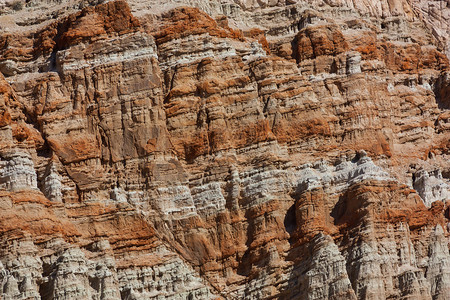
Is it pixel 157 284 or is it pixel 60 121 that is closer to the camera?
pixel 157 284

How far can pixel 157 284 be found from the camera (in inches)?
3049

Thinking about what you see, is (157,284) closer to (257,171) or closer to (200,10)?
(257,171)

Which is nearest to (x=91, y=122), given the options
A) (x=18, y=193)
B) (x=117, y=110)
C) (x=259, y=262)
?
(x=117, y=110)

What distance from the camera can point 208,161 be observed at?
271 feet

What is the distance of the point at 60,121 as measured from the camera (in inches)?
3285

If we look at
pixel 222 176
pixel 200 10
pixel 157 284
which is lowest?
pixel 157 284

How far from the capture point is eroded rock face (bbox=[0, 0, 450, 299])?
77.6 meters

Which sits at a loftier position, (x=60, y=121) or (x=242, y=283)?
(x=60, y=121)

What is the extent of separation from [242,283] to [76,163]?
37.1 feet

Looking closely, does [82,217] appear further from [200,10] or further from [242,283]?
[200,10]

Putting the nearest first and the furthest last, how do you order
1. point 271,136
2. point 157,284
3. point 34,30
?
point 157,284, point 271,136, point 34,30

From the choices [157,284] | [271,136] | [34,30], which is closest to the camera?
[157,284]

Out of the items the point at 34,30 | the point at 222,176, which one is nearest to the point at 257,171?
the point at 222,176

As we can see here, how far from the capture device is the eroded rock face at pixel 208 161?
77.6 meters
